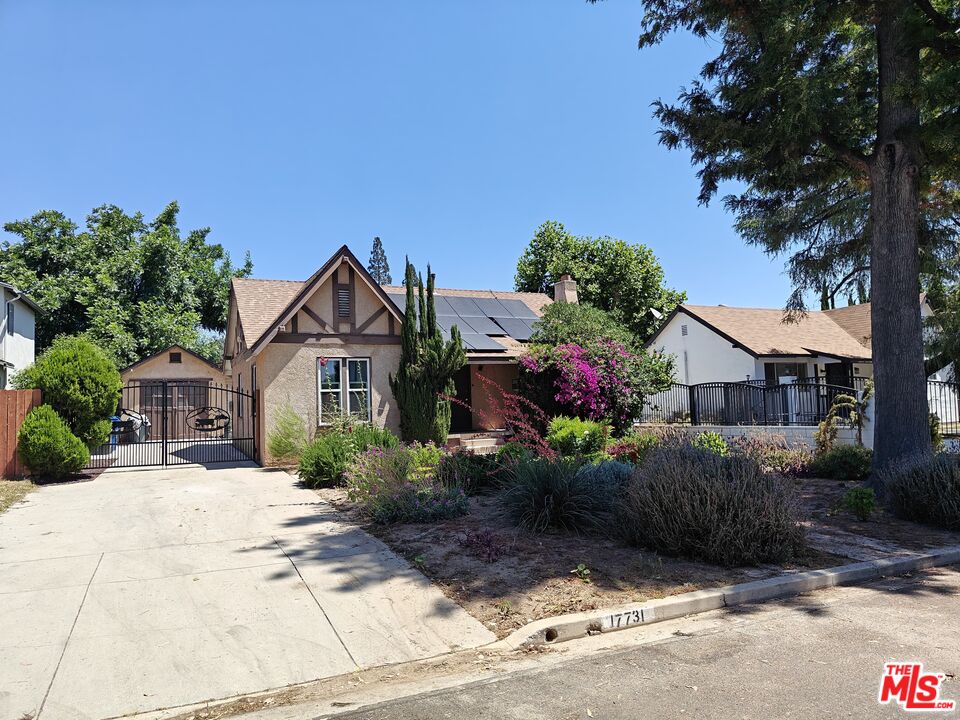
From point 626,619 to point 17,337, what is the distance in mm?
24360

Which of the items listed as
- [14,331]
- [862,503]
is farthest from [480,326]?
[14,331]

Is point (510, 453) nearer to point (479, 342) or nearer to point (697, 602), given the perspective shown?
point (697, 602)

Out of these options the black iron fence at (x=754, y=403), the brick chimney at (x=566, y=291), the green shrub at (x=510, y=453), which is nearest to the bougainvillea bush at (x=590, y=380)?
the black iron fence at (x=754, y=403)

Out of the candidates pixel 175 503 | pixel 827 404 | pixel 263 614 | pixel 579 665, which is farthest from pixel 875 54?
pixel 175 503

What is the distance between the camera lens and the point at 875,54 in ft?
37.2

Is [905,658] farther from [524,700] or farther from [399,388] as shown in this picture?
[399,388]

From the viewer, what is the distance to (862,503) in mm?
8352

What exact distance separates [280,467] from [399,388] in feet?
11.9

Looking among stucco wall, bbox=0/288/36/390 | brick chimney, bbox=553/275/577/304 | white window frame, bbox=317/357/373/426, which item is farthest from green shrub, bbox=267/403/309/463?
brick chimney, bbox=553/275/577/304

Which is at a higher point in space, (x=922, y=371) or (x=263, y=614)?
(x=922, y=371)

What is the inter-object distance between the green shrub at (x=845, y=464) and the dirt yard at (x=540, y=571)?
569cm

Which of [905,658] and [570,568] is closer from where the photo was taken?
[905,658]

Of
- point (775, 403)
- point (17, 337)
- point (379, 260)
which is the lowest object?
point (775, 403)

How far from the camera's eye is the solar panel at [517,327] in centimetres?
2061
